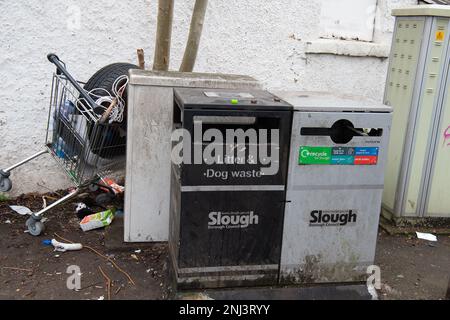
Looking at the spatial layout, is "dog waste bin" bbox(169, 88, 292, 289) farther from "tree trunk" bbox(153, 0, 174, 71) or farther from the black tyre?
"tree trunk" bbox(153, 0, 174, 71)

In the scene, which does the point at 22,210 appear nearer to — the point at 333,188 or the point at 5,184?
the point at 5,184

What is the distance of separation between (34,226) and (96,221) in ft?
1.55

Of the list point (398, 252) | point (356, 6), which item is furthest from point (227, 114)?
point (356, 6)

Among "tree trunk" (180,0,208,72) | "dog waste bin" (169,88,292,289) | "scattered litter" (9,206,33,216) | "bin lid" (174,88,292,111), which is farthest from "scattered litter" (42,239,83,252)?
"tree trunk" (180,0,208,72)

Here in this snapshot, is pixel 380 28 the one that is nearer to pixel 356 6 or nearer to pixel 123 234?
pixel 356 6

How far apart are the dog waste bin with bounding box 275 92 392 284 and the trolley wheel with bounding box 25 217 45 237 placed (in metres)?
2.04

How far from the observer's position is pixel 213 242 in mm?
2750

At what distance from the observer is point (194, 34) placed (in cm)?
415

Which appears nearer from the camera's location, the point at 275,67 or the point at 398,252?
the point at 398,252

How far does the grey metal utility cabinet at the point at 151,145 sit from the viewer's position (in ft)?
10.7

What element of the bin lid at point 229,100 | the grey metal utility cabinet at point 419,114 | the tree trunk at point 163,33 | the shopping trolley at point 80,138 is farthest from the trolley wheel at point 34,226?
the grey metal utility cabinet at point 419,114

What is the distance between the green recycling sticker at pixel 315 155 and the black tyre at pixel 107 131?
4.94 ft

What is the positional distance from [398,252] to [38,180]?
3.24 metres

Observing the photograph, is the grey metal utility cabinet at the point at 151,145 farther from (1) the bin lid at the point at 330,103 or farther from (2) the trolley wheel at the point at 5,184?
(2) the trolley wheel at the point at 5,184
